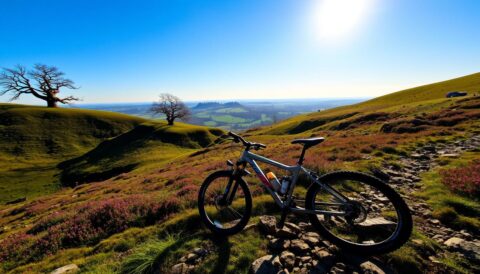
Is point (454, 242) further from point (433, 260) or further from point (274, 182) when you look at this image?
point (274, 182)

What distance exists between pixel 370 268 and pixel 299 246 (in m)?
1.33

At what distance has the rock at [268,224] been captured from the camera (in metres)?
5.42

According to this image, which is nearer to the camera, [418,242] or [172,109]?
[418,242]

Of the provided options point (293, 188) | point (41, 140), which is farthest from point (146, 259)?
point (41, 140)

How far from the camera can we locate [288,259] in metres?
4.43

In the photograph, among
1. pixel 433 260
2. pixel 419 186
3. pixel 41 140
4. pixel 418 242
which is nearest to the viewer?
pixel 433 260

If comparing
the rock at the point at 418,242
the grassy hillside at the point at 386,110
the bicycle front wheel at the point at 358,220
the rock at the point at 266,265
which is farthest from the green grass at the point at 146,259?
the grassy hillside at the point at 386,110

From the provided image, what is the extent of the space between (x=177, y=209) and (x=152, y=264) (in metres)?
3.24

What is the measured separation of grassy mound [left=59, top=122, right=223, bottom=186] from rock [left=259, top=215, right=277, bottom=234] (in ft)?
132

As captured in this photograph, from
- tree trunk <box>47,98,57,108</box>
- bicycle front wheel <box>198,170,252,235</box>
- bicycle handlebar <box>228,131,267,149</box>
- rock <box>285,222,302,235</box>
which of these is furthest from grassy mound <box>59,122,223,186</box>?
rock <box>285,222,302,235</box>

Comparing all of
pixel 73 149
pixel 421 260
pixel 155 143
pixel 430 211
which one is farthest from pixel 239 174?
pixel 73 149

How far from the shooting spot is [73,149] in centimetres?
5894

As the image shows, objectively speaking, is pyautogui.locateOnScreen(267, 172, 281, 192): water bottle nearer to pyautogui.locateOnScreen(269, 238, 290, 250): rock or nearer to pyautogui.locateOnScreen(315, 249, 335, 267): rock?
pyautogui.locateOnScreen(269, 238, 290, 250): rock

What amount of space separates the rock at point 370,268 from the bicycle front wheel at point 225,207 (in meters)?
2.52
